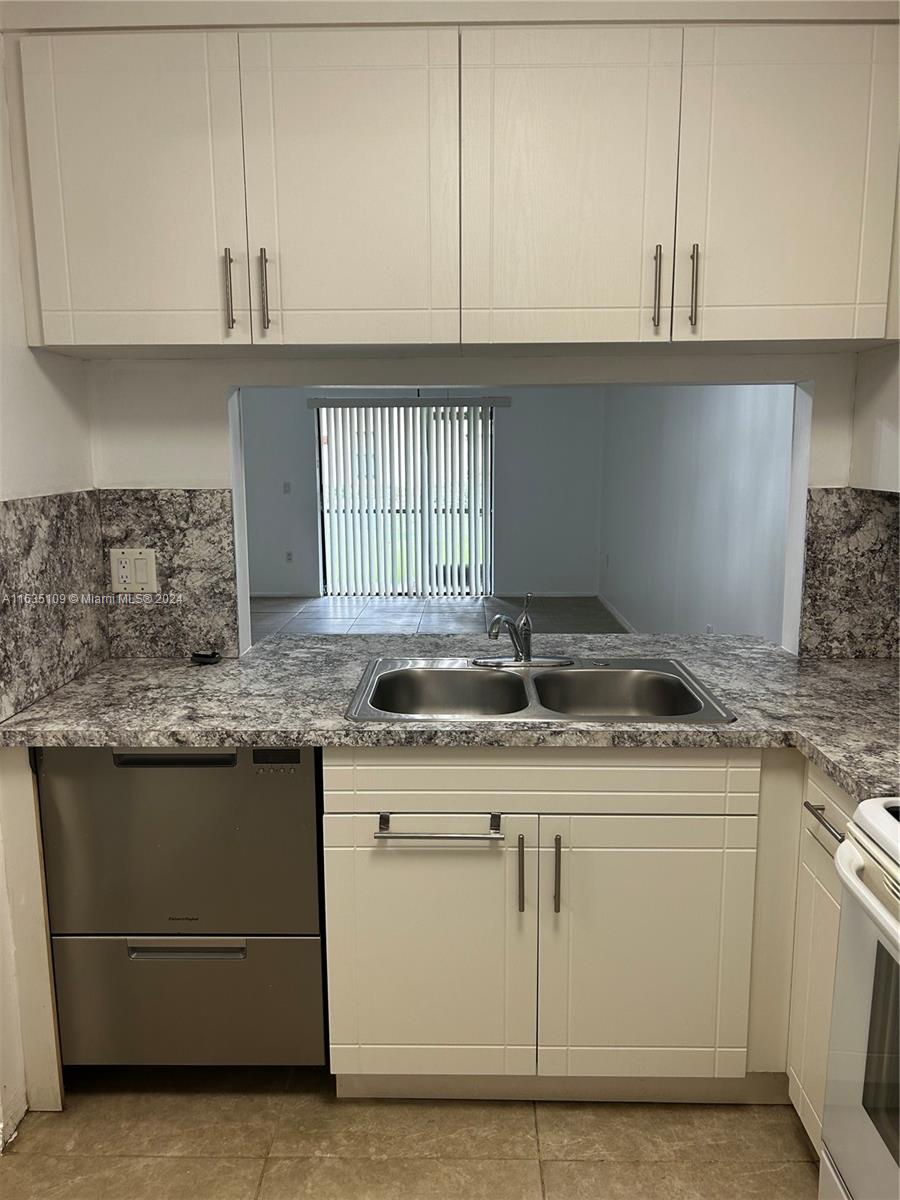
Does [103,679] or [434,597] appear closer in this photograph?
[103,679]

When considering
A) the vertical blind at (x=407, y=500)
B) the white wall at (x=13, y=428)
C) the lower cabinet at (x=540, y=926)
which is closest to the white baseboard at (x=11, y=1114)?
the white wall at (x=13, y=428)

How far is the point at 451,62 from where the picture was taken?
5.90ft

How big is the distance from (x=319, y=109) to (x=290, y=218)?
23 cm

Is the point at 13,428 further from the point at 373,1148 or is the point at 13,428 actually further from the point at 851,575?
the point at 851,575

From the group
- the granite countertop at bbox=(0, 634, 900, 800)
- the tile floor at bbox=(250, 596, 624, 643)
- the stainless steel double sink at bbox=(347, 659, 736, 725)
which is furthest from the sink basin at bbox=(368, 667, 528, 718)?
the tile floor at bbox=(250, 596, 624, 643)

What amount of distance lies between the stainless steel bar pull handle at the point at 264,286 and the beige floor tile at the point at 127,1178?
177 cm

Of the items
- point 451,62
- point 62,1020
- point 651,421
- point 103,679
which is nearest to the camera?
point 451,62

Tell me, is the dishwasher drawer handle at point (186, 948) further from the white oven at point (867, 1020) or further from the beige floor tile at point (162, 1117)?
the white oven at point (867, 1020)

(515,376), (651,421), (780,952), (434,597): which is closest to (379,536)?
(434,597)

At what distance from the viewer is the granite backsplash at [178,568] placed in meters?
2.33

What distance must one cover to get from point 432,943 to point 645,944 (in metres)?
0.45

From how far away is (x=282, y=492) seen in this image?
30.1ft

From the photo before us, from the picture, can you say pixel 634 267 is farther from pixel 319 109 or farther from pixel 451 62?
pixel 319 109

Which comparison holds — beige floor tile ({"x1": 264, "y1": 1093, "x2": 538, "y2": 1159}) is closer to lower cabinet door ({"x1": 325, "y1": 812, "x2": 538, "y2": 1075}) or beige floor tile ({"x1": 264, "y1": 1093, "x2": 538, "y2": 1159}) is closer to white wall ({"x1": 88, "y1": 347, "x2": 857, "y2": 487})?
lower cabinet door ({"x1": 325, "y1": 812, "x2": 538, "y2": 1075})
